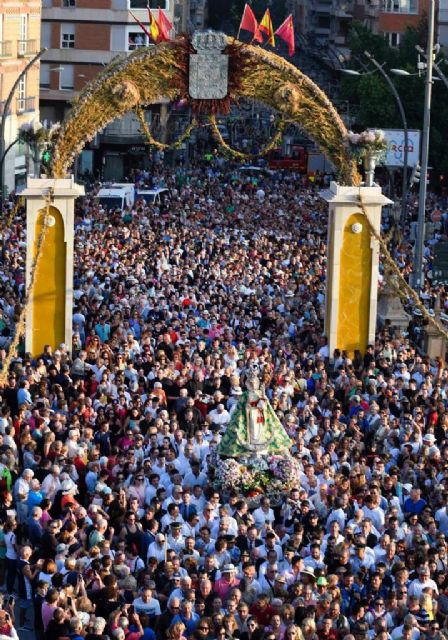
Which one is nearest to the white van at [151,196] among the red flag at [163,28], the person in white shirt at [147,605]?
the red flag at [163,28]

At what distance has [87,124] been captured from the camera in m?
34.2

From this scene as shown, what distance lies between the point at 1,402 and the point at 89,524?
5248 millimetres

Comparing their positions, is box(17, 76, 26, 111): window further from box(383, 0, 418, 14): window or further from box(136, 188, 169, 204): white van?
box(383, 0, 418, 14): window

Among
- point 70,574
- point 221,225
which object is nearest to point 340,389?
point 70,574

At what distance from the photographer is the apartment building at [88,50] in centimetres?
7931

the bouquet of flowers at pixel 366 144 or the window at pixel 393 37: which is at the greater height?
the window at pixel 393 37

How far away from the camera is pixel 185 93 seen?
34.2 metres

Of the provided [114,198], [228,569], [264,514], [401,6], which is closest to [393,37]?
[401,6]

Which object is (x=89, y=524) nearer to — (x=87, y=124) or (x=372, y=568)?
(x=372, y=568)

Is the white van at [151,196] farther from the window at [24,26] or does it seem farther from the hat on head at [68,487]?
the hat on head at [68,487]

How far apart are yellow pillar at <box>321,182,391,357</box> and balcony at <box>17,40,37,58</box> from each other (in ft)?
113

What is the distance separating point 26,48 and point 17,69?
1.20 metres

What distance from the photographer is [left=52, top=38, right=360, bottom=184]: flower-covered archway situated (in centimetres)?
3384

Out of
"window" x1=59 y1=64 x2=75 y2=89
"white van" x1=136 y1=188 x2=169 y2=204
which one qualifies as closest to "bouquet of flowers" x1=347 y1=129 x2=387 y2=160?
"white van" x1=136 y1=188 x2=169 y2=204
